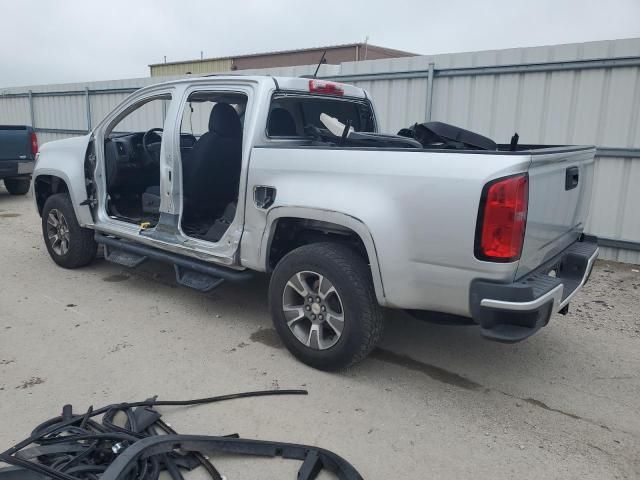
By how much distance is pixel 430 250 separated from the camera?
3047 millimetres

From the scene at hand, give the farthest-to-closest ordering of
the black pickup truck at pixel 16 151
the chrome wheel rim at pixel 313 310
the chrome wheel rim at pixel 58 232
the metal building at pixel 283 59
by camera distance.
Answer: the metal building at pixel 283 59 → the black pickup truck at pixel 16 151 → the chrome wheel rim at pixel 58 232 → the chrome wheel rim at pixel 313 310

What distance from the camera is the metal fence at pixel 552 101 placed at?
6.41 m

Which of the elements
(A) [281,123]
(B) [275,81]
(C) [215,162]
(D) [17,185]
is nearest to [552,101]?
(A) [281,123]

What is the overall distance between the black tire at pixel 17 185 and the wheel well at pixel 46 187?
5.81 metres

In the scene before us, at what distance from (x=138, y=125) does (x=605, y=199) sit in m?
10.1

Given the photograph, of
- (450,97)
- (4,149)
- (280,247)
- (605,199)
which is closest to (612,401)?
(280,247)

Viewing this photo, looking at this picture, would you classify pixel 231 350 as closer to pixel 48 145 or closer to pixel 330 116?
pixel 330 116

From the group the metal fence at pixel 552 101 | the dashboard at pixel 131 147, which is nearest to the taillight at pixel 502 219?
the dashboard at pixel 131 147

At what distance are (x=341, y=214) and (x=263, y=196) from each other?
2.45 feet

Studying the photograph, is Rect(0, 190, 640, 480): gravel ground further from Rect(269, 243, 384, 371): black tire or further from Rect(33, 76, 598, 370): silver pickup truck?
Rect(33, 76, 598, 370): silver pickup truck

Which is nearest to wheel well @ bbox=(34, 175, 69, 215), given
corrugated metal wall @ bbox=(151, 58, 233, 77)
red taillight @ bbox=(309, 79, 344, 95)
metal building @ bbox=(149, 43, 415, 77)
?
red taillight @ bbox=(309, 79, 344, 95)

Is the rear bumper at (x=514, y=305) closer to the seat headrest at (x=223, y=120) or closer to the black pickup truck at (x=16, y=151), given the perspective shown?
the seat headrest at (x=223, y=120)

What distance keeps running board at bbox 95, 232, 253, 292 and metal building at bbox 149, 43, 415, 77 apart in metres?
10.7

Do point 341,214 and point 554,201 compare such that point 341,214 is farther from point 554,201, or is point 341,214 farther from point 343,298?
point 554,201
